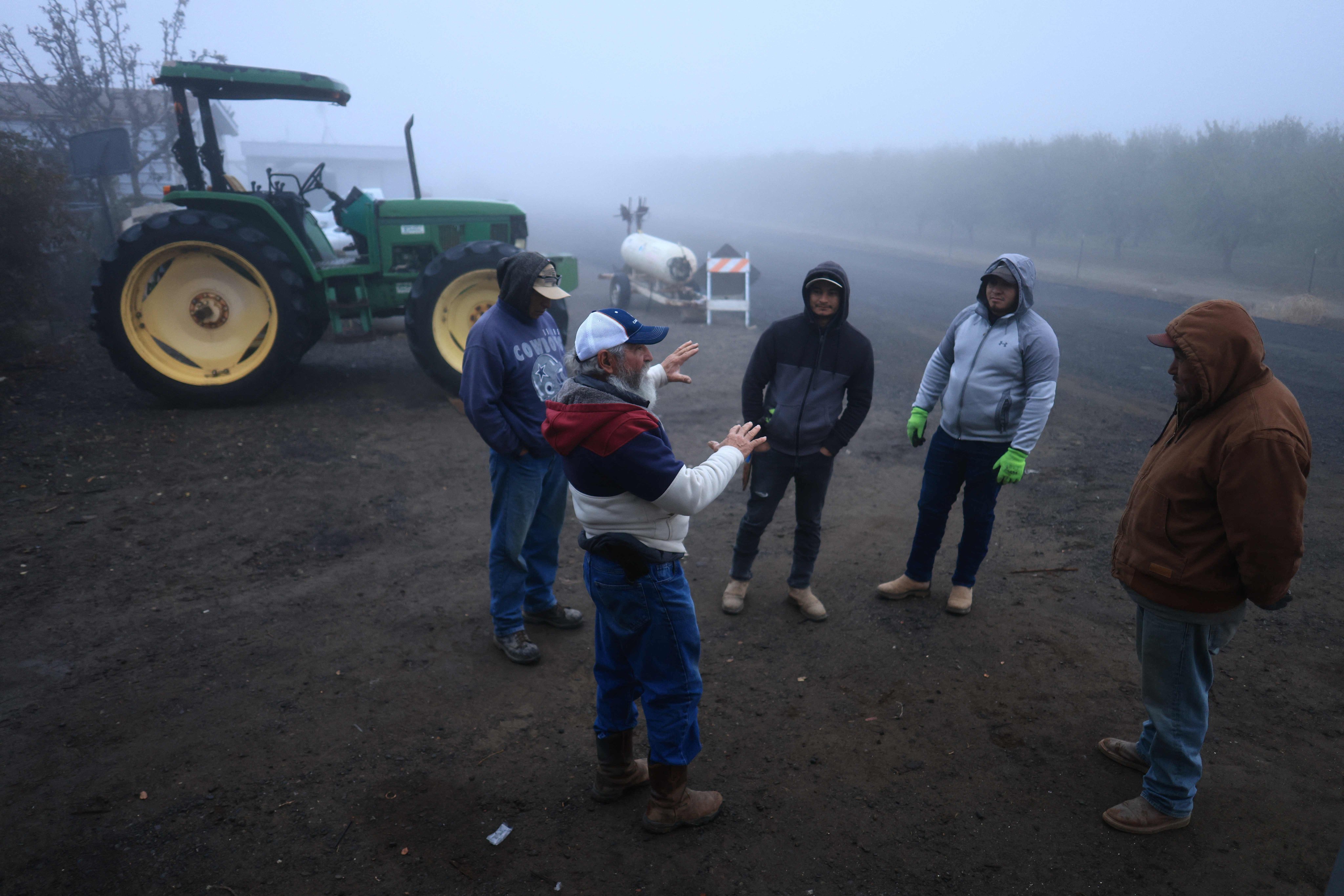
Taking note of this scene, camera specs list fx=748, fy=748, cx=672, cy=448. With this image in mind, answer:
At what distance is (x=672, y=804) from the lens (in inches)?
108

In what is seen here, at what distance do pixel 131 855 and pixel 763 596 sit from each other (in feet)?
10.2

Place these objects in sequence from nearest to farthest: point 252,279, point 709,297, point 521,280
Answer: point 521,280, point 252,279, point 709,297

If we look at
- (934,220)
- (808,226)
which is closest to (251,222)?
(934,220)

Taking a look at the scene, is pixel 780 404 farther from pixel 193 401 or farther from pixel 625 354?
pixel 193 401

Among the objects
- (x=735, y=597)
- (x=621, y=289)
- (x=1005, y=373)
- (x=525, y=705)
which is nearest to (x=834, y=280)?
(x=1005, y=373)

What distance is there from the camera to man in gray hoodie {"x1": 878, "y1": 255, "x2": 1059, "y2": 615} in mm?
3842

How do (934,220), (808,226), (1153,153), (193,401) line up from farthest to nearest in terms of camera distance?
(808,226) < (934,220) < (1153,153) < (193,401)

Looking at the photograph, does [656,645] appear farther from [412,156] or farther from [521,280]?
[412,156]

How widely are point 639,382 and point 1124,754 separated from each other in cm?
250

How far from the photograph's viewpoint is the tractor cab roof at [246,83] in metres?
6.93

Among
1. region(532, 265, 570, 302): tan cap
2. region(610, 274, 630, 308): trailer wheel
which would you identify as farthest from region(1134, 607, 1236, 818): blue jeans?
region(610, 274, 630, 308): trailer wheel

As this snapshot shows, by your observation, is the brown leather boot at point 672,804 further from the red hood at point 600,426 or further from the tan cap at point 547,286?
the tan cap at point 547,286

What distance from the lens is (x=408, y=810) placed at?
2828 mm

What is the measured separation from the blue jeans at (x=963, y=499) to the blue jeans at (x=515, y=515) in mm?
2049
